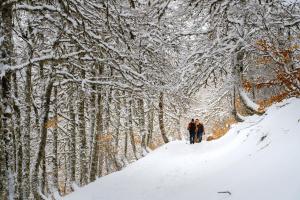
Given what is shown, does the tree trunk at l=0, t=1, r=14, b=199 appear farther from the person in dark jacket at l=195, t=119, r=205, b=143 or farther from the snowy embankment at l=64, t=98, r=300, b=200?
the person in dark jacket at l=195, t=119, r=205, b=143

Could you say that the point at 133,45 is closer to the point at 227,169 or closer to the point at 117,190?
the point at 227,169

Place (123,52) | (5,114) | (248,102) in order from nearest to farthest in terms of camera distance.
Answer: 1. (5,114)
2. (123,52)
3. (248,102)

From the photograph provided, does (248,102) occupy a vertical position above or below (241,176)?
above

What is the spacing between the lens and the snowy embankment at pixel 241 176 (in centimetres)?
650

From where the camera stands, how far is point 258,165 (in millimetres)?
8031

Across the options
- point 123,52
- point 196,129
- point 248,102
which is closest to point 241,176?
point 123,52

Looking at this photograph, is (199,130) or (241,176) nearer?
(241,176)

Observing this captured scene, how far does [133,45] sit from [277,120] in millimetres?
3672

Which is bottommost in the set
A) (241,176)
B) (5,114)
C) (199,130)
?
(241,176)

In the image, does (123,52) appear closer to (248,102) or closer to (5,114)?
(5,114)

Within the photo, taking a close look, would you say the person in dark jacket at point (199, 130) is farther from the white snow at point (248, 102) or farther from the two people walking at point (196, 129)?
the white snow at point (248, 102)

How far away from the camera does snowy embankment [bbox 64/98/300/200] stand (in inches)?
256

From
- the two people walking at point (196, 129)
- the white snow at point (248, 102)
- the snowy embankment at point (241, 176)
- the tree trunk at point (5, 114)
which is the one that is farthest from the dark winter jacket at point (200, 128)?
the tree trunk at point (5, 114)

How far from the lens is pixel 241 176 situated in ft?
27.0
